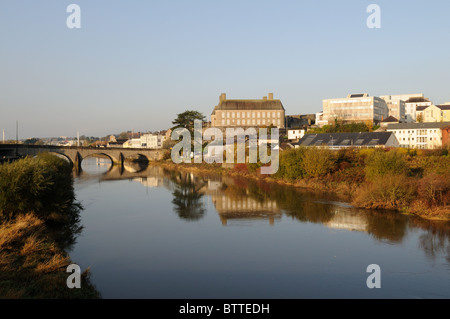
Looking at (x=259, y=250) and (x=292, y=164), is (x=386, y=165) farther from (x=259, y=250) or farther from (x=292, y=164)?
(x=259, y=250)

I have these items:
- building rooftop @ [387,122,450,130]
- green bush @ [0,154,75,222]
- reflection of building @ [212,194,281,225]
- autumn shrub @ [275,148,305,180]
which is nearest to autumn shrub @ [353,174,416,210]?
reflection of building @ [212,194,281,225]

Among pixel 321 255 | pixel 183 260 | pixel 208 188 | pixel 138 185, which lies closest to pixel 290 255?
pixel 321 255

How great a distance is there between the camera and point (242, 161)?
4738 cm

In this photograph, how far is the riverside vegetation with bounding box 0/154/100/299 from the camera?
10.9 m

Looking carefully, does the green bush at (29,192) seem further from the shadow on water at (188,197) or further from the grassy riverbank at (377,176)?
the grassy riverbank at (377,176)

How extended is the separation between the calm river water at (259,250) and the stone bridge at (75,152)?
3256 centimetres

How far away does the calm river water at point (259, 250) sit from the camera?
40.9ft

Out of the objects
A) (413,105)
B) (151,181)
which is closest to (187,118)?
(151,181)

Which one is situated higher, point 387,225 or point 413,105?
point 413,105

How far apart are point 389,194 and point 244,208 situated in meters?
8.76

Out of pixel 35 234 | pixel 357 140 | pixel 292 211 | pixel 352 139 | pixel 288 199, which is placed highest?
pixel 352 139

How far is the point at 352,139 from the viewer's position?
4434 centimetres

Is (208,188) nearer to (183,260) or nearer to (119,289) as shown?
(183,260)

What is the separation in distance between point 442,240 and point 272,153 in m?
26.2
